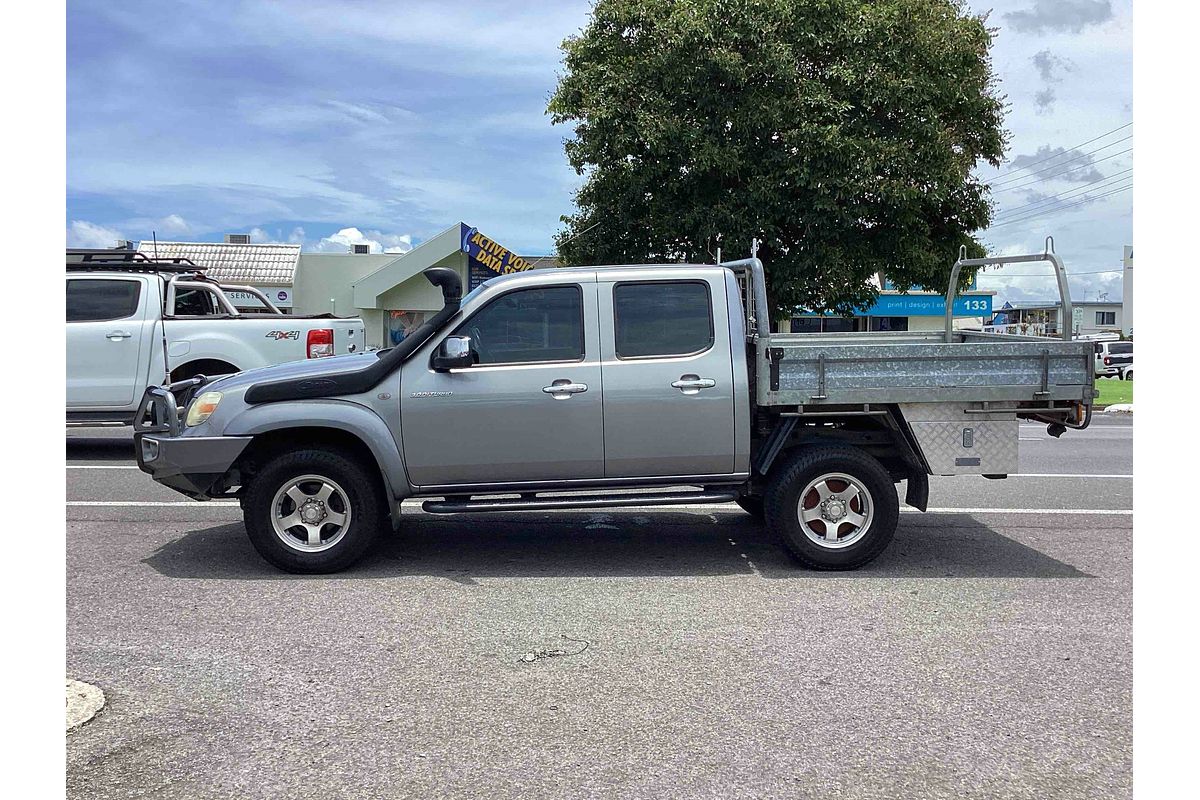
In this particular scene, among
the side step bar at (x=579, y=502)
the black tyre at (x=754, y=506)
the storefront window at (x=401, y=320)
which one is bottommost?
the black tyre at (x=754, y=506)

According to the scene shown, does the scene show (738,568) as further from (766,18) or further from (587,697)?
(766,18)

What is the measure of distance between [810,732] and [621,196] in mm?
19321

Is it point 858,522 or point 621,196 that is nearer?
point 858,522

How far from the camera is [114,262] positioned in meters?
12.3

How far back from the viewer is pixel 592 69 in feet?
73.9

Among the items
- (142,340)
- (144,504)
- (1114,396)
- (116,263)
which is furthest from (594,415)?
(1114,396)

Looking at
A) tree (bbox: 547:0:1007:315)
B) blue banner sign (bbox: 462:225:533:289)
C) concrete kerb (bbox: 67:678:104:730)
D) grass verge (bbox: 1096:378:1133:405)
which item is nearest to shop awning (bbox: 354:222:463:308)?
blue banner sign (bbox: 462:225:533:289)

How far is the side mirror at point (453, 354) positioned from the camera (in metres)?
6.31

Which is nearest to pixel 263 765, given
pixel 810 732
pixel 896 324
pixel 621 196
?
pixel 810 732

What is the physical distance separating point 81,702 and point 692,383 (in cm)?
384

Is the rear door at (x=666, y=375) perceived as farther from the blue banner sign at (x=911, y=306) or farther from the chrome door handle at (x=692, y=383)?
the blue banner sign at (x=911, y=306)

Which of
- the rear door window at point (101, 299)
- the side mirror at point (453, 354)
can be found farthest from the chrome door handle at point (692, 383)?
the rear door window at point (101, 299)

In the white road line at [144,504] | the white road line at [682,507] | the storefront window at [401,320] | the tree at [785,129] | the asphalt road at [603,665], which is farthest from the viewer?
the storefront window at [401,320]

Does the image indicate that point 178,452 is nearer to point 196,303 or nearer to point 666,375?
point 666,375
